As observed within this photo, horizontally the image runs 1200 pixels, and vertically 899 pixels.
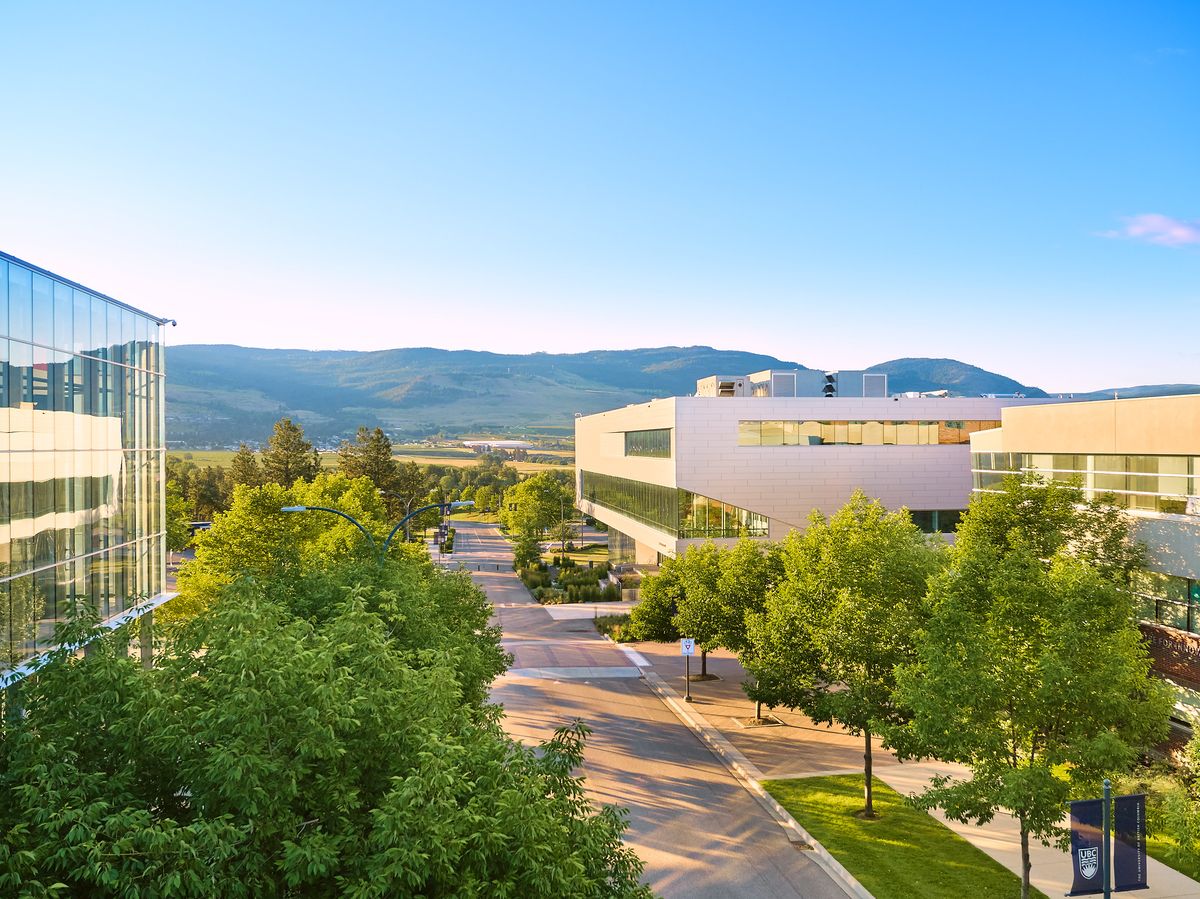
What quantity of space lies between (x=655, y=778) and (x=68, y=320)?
68.4 feet

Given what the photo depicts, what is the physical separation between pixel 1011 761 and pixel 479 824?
47.4 feet

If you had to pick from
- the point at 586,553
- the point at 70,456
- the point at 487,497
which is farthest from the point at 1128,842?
the point at 487,497

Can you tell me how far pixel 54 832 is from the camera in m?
8.34

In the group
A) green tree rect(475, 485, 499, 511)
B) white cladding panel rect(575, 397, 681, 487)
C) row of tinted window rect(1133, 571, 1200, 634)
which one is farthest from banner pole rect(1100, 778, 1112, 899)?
green tree rect(475, 485, 499, 511)

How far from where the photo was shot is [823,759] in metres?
29.1

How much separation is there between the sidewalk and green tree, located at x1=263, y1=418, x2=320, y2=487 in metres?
54.4

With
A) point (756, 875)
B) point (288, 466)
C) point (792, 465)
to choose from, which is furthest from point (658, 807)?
point (288, 466)

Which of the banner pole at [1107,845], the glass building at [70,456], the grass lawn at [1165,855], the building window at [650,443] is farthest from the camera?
the building window at [650,443]

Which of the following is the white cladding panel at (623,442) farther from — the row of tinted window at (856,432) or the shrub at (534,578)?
the shrub at (534,578)

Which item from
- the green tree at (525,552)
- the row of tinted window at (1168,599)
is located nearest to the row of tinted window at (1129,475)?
the row of tinted window at (1168,599)

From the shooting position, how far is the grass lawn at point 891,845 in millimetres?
19484

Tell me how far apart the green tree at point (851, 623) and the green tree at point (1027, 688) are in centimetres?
316

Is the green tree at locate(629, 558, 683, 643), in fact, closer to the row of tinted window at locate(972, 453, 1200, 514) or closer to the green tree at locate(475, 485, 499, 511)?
the row of tinted window at locate(972, 453, 1200, 514)

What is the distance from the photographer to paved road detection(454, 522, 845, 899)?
20.5 m
